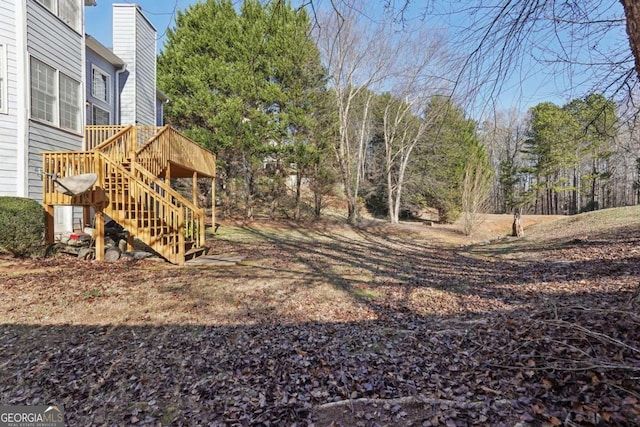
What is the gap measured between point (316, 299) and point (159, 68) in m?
16.5

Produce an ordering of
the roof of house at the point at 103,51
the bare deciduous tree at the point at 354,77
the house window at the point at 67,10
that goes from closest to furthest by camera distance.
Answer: the house window at the point at 67,10 → the roof of house at the point at 103,51 → the bare deciduous tree at the point at 354,77

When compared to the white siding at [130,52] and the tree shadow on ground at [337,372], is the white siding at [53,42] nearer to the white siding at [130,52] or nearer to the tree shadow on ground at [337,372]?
the white siding at [130,52]

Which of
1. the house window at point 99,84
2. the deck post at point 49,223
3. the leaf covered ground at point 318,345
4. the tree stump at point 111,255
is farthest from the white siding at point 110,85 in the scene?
the leaf covered ground at point 318,345

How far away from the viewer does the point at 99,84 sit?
1131 centimetres

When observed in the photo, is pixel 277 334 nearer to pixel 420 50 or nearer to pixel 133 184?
pixel 133 184

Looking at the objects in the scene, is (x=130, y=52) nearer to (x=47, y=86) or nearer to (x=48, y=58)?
(x=48, y=58)

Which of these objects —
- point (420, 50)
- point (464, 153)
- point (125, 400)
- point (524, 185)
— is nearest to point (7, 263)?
point (125, 400)

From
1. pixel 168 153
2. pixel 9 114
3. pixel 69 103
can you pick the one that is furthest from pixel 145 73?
pixel 168 153

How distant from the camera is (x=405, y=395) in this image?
2490mm

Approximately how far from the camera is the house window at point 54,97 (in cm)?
Answer: 807

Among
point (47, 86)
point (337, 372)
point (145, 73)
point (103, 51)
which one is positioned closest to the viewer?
point (337, 372)

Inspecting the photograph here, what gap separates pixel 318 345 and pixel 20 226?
6.26 meters

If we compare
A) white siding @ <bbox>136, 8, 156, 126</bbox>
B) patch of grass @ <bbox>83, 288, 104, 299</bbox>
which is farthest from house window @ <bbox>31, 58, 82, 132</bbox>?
patch of grass @ <bbox>83, 288, 104, 299</bbox>

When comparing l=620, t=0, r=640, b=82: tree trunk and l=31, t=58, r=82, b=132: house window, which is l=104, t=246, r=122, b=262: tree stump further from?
l=620, t=0, r=640, b=82: tree trunk
